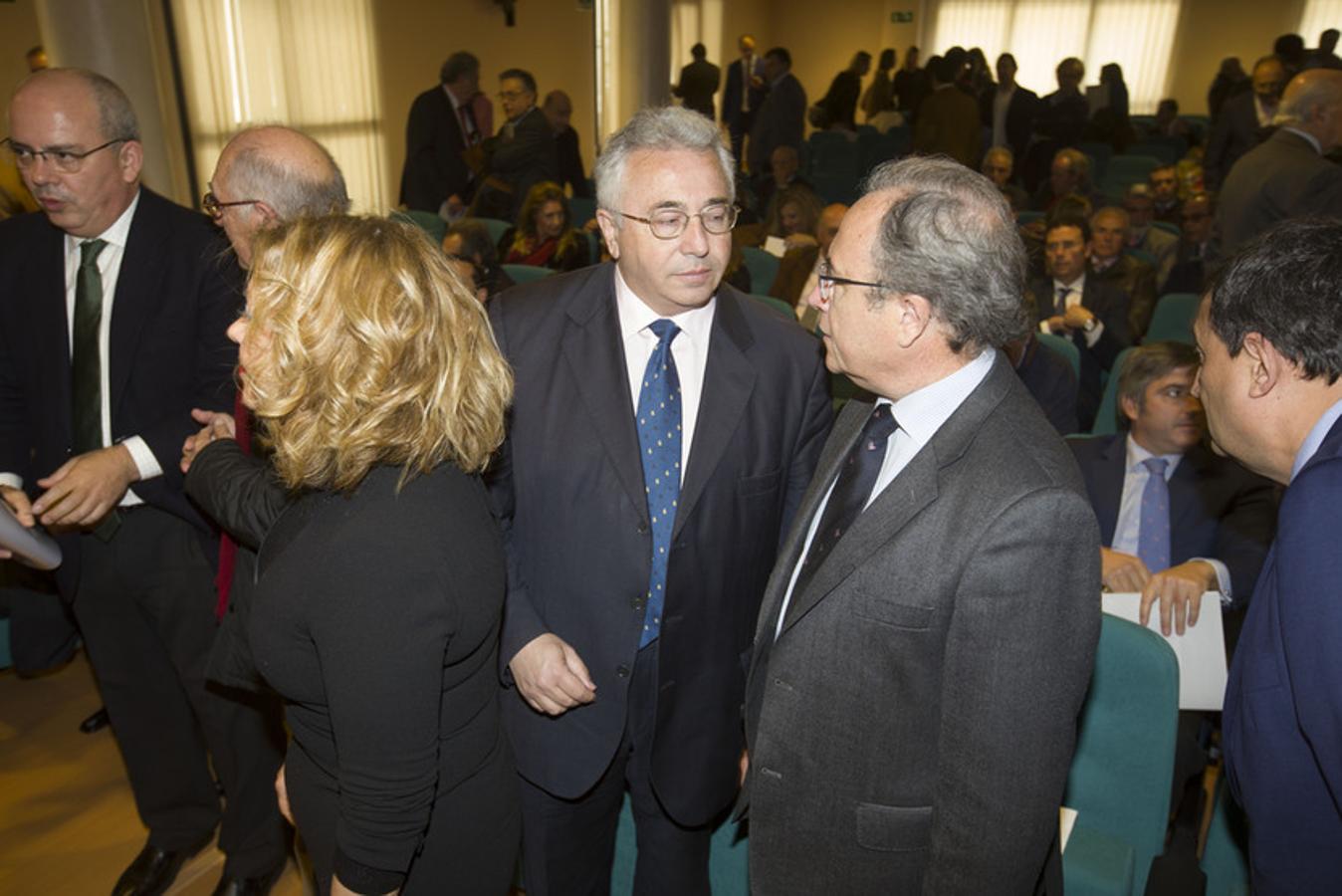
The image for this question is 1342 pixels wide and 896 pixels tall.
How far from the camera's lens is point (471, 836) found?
4.53 feet

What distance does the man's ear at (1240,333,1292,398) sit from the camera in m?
1.26

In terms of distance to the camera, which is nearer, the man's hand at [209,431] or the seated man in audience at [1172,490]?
the man's hand at [209,431]

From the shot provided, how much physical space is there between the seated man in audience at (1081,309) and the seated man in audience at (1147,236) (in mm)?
1026

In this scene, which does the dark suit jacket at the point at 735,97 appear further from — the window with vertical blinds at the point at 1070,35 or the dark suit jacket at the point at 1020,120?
the window with vertical blinds at the point at 1070,35

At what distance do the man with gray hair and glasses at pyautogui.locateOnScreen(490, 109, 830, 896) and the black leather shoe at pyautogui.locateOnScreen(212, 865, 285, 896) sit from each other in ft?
2.94

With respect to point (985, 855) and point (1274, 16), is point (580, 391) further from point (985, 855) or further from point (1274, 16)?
point (1274, 16)

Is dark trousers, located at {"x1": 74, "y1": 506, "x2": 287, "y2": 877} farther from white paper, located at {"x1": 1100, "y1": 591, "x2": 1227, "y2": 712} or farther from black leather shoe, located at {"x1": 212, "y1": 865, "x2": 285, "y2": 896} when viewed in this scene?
white paper, located at {"x1": 1100, "y1": 591, "x2": 1227, "y2": 712}

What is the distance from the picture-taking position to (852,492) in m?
1.44

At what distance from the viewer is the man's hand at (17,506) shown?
6.14 ft

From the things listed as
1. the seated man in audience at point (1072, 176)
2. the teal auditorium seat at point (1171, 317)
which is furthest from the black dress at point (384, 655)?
the seated man in audience at point (1072, 176)

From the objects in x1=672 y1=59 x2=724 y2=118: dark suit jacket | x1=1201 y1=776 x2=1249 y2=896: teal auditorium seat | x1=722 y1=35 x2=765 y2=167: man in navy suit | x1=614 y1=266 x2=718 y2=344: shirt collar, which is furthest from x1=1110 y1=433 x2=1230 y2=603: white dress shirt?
x1=722 y1=35 x2=765 y2=167: man in navy suit

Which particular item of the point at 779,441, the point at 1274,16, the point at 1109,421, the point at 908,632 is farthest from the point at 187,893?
the point at 1274,16

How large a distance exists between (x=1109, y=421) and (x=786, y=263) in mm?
1770

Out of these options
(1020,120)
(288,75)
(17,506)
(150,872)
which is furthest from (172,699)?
(1020,120)
